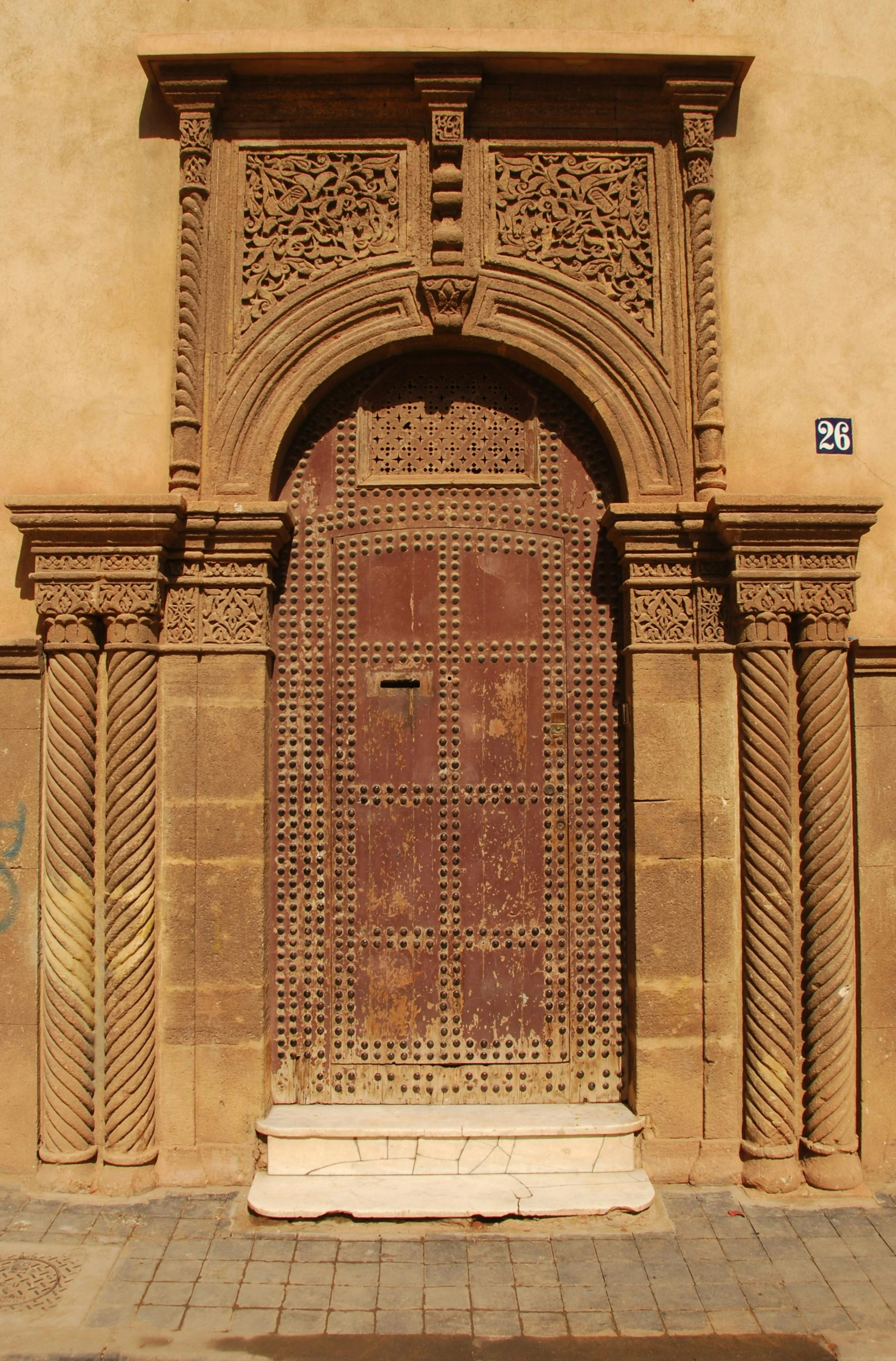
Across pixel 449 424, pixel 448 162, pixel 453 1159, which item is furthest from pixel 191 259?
pixel 453 1159

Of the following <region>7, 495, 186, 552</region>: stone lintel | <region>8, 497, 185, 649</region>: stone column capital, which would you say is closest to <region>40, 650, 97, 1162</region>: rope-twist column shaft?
<region>8, 497, 185, 649</region>: stone column capital

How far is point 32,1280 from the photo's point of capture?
3.61 m

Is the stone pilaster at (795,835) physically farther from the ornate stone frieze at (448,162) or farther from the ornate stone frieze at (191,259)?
the ornate stone frieze at (191,259)

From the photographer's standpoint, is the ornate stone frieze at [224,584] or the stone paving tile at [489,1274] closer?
the stone paving tile at [489,1274]

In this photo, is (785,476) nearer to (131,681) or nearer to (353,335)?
(353,335)

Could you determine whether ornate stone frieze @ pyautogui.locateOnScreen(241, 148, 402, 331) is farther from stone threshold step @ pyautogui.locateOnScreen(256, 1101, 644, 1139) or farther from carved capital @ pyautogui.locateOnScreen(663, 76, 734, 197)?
stone threshold step @ pyautogui.locateOnScreen(256, 1101, 644, 1139)

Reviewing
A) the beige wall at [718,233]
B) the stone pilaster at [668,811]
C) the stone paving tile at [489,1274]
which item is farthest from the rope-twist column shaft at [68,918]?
the stone pilaster at [668,811]

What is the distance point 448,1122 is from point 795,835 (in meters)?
2.04

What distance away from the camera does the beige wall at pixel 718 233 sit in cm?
462

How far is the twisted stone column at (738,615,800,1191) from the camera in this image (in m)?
4.30

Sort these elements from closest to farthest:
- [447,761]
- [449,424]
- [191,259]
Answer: [191,259] < [447,761] < [449,424]

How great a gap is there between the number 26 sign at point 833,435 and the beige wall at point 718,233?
5 centimetres

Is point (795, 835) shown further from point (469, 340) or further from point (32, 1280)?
point (32, 1280)

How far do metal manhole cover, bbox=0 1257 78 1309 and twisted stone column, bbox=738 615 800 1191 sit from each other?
285cm
